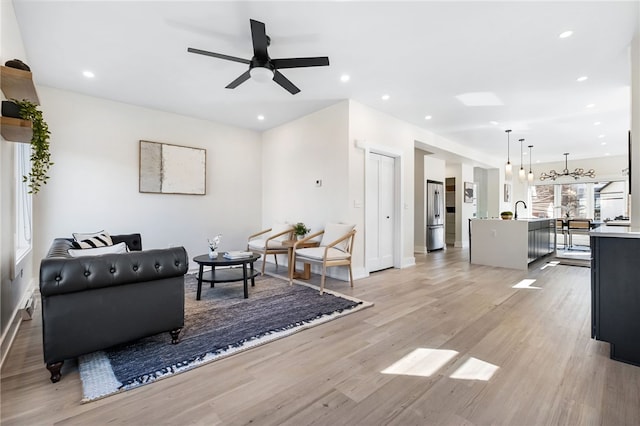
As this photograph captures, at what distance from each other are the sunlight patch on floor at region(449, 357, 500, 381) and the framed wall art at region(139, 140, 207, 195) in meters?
4.93

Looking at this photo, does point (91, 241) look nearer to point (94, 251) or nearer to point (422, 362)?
point (94, 251)

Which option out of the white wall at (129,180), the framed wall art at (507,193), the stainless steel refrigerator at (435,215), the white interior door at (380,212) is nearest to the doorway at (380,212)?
the white interior door at (380,212)

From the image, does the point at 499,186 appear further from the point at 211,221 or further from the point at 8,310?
the point at 8,310

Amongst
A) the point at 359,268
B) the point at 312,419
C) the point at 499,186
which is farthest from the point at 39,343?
the point at 499,186

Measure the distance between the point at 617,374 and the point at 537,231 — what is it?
4.43 metres

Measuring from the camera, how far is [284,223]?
529 cm

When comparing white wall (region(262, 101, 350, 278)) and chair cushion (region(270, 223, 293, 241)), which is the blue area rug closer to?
chair cushion (region(270, 223, 293, 241))

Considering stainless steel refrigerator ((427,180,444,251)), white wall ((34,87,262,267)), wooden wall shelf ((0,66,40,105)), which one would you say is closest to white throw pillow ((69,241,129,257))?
wooden wall shelf ((0,66,40,105))

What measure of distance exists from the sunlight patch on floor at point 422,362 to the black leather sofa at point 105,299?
168 centimetres

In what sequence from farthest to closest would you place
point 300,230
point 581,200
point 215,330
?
point 581,200
point 300,230
point 215,330

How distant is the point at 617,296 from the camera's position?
2096 mm

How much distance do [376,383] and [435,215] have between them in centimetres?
642

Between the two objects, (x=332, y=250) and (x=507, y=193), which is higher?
(x=507, y=193)

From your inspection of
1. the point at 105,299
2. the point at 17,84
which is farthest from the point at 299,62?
the point at 105,299
